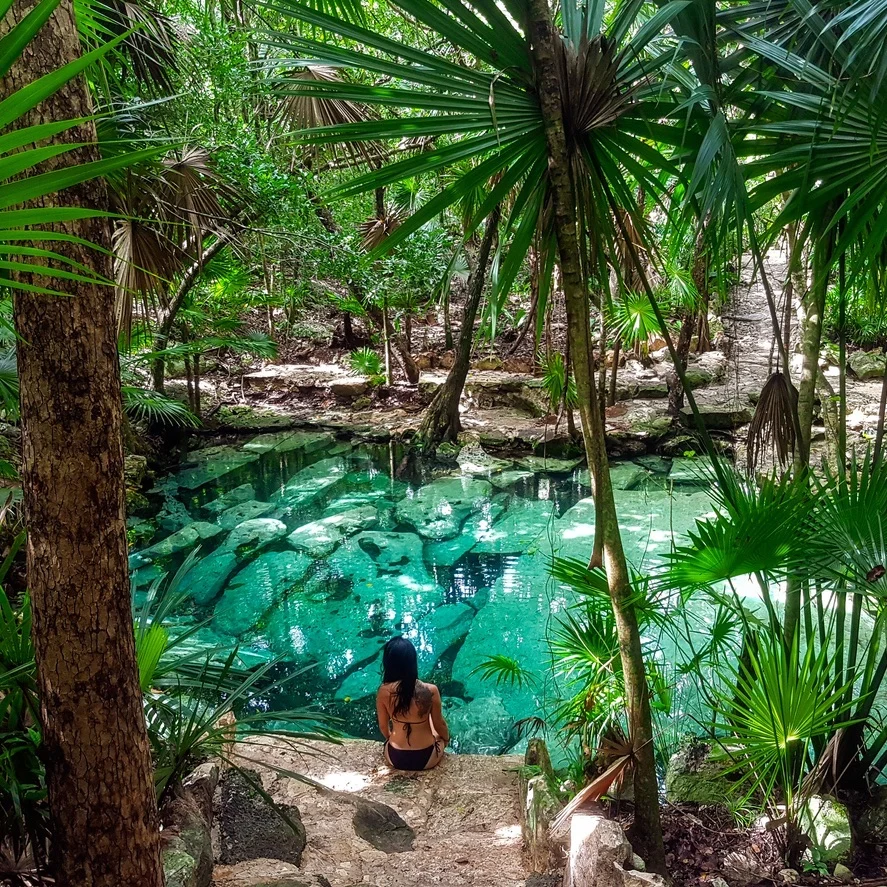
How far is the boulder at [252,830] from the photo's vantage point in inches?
99.0

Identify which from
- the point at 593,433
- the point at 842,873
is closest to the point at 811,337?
the point at 593,433

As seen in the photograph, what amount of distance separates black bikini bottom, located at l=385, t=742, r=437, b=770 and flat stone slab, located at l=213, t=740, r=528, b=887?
0.04 metres

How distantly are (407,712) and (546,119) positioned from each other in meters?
2.71

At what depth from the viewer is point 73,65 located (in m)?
0.58

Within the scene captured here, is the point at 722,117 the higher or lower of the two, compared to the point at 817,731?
higher

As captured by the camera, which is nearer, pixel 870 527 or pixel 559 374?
pixel 870 527

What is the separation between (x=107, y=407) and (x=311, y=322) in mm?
12760

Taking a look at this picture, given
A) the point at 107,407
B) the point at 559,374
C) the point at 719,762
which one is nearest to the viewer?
the point at 107,407

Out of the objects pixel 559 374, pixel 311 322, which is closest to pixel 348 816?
pixel 559 374

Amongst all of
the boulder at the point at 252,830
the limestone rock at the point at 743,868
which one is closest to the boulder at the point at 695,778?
the limestone rock at the point at 743,868

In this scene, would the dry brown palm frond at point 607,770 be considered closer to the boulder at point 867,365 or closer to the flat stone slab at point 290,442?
the flat stone slab at point 290,442

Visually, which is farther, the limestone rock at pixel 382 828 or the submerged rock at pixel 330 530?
the submerged rock at pixel 330 530

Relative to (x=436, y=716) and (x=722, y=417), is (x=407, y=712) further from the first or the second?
(x=722, y=417)

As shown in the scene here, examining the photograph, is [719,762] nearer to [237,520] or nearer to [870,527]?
[870,527]
